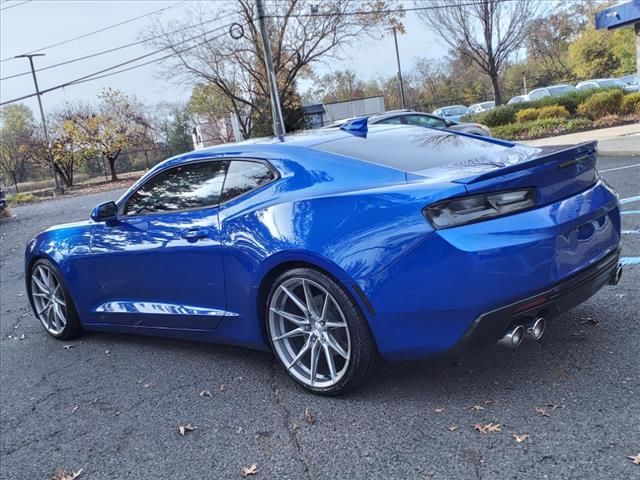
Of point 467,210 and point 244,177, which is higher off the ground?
point 244,177

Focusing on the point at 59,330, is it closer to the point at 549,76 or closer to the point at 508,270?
the point at 508,270

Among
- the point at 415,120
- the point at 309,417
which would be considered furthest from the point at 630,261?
the point at 415,120

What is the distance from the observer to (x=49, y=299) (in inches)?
200

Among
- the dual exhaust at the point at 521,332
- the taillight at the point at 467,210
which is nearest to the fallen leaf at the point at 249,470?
the dual exhaust at the point at 521,332

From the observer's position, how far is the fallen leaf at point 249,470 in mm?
2623

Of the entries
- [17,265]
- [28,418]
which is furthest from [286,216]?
[17,265]

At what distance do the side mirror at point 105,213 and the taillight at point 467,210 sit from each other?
2.62m

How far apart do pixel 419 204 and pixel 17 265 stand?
9419 millimetres

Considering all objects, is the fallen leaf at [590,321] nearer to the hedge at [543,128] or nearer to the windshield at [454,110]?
the hedge at [543,128]

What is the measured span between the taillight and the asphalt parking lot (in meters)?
0.95

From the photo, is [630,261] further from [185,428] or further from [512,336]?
[185,428]

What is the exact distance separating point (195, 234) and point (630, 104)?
60.8 ft

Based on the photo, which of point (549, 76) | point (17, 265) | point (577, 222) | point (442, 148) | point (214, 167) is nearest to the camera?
point (577, 222)

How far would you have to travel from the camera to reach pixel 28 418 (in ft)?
12.1
